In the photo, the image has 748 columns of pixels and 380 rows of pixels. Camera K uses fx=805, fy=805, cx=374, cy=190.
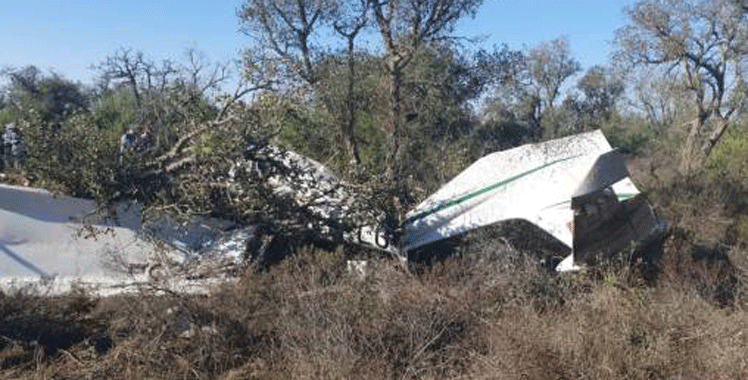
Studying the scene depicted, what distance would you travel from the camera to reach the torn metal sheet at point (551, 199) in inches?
295

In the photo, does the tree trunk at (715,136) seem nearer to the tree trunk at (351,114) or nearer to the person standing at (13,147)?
the tree trunk at (351,114)

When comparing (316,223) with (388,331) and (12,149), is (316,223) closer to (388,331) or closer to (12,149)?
(388,331)

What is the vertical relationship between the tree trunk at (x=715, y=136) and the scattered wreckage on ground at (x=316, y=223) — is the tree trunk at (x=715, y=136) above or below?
above

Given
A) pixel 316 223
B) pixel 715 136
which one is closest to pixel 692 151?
pixel 715 136

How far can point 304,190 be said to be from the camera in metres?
8.22

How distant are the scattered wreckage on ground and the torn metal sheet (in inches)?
0.5

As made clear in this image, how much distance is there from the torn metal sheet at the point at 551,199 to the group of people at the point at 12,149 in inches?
158

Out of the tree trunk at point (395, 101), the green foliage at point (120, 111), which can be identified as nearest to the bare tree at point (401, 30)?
the tree trunk at point (395, 101)

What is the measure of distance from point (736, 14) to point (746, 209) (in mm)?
7684

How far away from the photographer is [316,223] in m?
8.14

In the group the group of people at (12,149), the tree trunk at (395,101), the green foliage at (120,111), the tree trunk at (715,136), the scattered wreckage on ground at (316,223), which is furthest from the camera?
the tree trunk at (715,136)

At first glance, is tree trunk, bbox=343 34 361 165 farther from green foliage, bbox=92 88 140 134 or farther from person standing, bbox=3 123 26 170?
person standing, bbox=3 123 26 170

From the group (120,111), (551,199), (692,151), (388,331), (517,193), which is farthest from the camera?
(692,151)

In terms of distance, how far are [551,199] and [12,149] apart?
548cm
